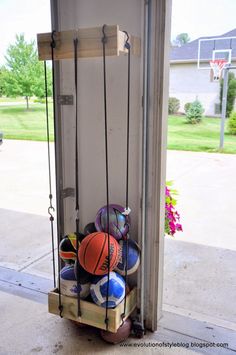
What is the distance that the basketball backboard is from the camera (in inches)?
518

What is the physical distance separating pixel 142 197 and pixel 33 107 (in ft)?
28.2

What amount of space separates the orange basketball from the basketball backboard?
12421 mm

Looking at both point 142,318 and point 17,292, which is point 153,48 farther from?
point 17,292

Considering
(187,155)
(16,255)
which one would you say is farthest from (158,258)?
(187,155)

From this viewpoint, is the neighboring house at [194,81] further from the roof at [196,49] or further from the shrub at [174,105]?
the shrub at [174,105]

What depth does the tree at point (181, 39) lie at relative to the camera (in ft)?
57.0

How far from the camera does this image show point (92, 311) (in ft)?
5.82

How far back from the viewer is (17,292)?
241 centimetres

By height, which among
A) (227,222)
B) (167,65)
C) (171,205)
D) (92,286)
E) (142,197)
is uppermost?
(167,65)

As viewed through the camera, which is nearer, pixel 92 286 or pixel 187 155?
pixel 92 286

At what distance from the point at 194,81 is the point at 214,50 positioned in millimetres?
1521

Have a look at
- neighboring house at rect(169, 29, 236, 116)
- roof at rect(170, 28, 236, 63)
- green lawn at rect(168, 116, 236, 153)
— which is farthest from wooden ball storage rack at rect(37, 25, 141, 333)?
neighboring house at rect(169, 29, 236, 116)

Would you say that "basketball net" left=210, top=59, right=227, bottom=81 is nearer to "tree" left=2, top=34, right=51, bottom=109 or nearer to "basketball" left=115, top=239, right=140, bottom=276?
"tree" left=2, top=34, right=51, bottom=109

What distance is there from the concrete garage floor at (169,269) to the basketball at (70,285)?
0.31 meters
